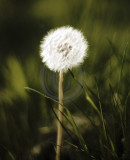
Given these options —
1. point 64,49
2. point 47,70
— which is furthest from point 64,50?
point 47,70

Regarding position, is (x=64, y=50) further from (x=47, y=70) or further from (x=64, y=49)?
(x=47, y=70)

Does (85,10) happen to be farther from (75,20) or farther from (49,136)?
(49,136)

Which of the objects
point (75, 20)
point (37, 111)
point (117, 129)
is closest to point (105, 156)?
point (117, 129)
